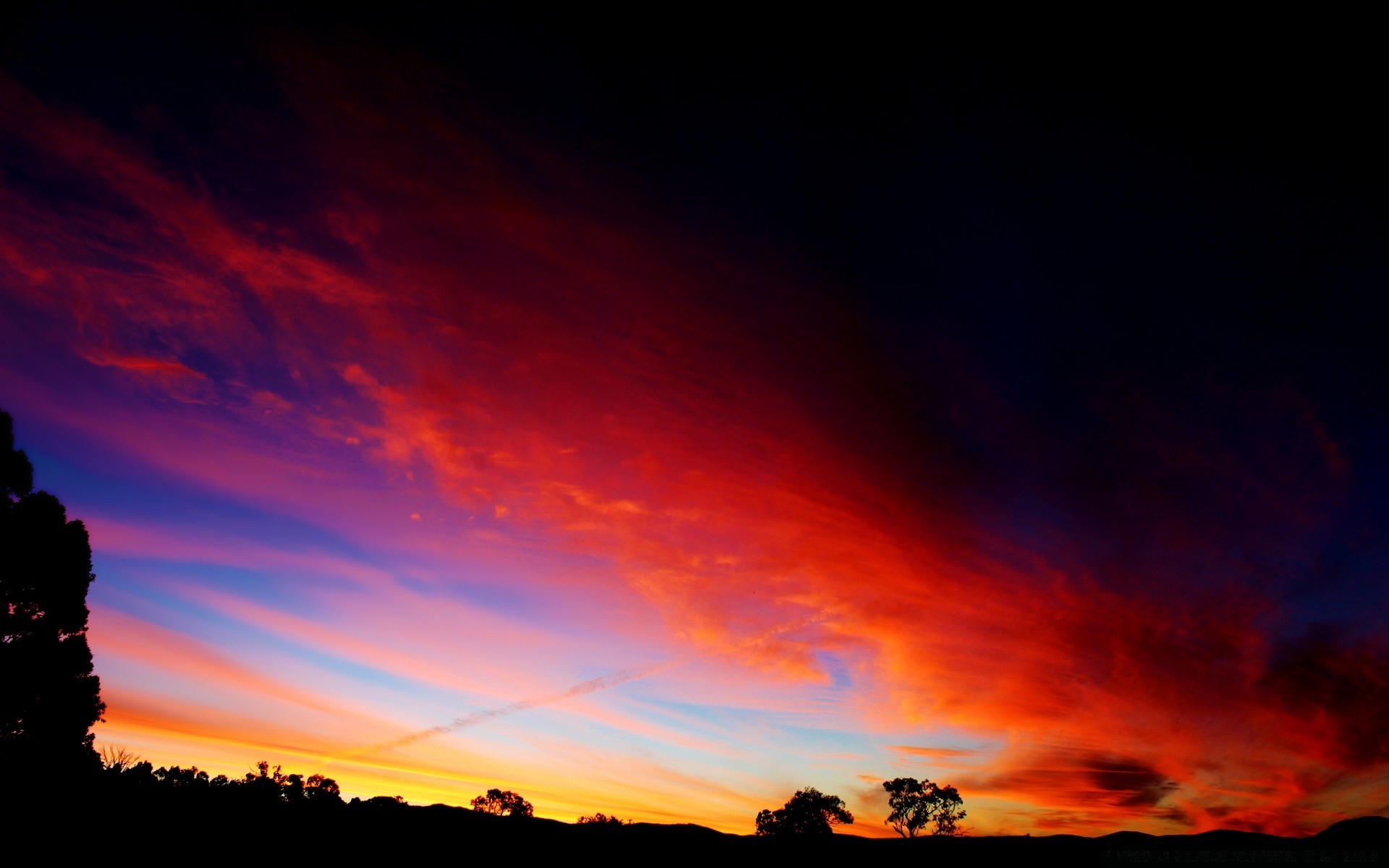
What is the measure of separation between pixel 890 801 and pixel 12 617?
74862 mm

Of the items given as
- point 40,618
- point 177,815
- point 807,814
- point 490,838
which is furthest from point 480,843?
point 807,814

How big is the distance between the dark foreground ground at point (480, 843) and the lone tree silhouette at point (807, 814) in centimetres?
3851

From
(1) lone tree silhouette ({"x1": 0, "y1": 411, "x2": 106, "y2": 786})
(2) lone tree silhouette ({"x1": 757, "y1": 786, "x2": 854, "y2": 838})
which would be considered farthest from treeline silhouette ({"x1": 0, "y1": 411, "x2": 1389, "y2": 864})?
(2) lone tree silhouette ({"x1": 757, "y1": 786, "x2": 854, "y2": 838})

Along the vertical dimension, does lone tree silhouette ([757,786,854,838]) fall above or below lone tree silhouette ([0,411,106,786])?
below

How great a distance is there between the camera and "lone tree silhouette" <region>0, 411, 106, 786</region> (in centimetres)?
2192

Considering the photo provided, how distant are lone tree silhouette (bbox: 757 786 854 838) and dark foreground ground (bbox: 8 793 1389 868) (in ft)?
126

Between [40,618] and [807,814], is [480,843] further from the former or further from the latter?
[807,814]

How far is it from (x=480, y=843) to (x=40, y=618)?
69.3 feet

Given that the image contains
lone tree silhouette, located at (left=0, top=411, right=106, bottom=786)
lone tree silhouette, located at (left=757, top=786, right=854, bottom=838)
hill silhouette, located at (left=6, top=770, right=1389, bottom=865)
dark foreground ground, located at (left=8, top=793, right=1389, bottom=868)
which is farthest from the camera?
lone tree silhouette, located at (left=757, top=786, right=854, bottom=838)

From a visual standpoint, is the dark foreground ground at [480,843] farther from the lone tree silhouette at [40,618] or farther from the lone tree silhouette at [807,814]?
the lone tree silhouette at [807,814]

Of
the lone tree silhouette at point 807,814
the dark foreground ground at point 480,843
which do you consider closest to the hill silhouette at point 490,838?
the dark foreground ground at point 480,843

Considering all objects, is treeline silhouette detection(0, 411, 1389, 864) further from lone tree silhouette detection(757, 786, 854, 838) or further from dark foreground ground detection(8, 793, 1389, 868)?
lone tree silhouette detection(757, 786, 854, 838)

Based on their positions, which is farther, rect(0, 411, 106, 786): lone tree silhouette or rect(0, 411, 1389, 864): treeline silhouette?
rect(0, 411, 106, 786): lone tree silhouette

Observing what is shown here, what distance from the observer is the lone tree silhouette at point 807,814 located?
59.3 metres
